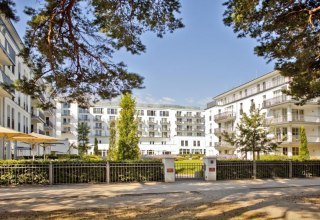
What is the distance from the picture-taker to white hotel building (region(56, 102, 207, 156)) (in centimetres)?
9962

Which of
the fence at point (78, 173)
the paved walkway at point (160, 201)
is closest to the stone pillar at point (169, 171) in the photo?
the fence at point (78, 173)

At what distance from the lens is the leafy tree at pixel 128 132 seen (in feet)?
86.2

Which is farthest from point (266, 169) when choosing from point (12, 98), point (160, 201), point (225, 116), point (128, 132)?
point (225, 116)

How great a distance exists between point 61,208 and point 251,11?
805 centimetres

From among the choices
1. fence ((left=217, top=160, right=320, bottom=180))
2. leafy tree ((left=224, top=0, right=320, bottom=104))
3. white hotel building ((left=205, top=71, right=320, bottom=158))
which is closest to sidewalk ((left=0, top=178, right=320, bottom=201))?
fence ((left=217, top=160, right=320, bottom=180))

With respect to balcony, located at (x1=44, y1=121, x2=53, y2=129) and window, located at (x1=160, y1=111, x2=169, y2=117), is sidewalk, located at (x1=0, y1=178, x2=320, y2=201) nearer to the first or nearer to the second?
balcony, located at (x1=44, y1=121, x2=53, y2=129)

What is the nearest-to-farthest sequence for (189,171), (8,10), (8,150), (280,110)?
(8,10) < (189,171) < (8,150) < (280,110)

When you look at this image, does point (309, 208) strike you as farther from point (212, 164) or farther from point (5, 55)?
point (5, 55)

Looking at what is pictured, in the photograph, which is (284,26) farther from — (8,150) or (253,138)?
(8,150)

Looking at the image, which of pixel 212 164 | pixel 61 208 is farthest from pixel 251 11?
pixel 212 164

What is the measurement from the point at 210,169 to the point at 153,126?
306 ft

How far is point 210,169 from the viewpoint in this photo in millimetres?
20484

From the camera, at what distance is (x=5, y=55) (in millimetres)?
30375

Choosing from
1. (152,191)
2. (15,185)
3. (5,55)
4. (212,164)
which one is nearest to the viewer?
(152,191)
